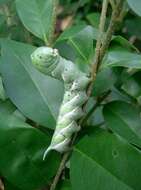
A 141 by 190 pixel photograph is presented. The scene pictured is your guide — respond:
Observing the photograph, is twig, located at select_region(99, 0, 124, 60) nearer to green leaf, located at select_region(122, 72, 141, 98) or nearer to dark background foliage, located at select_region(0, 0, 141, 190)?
dark background foliage, located at select_region(0, 0, 141, 190)

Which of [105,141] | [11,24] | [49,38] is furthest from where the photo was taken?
[11,24]

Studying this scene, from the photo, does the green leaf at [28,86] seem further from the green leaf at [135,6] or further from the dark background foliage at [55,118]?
the green leaf at [135,6]

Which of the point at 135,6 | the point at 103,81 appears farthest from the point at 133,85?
the point at 135,6

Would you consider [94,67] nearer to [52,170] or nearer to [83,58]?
[83,58]

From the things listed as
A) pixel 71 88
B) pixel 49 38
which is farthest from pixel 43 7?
pixel 71 88

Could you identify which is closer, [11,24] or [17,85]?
[17,85]

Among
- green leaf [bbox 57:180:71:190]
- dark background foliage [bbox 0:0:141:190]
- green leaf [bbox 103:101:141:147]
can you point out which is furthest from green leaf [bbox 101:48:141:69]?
green leaf [bbox 57:180:71:190]

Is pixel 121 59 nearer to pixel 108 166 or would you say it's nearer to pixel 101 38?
pixel 101 38
